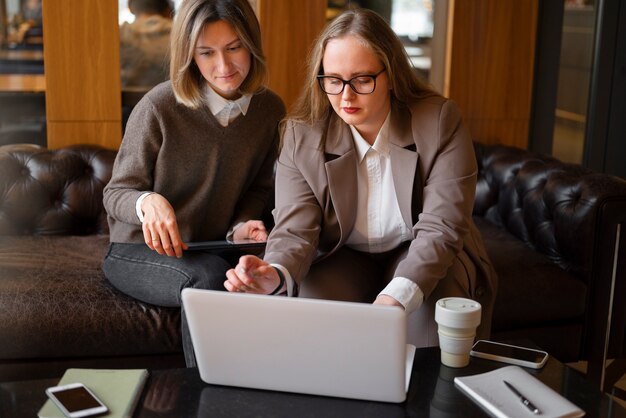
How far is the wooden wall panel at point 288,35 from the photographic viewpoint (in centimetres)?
371

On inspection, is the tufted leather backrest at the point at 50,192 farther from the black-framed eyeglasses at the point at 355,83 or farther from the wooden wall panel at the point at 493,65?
the wooden wall panel at the point at 493,65

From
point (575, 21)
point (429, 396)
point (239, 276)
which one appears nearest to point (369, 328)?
point (429, 396)

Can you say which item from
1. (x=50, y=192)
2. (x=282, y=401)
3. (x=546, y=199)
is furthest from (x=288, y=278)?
(x=50, y=192)

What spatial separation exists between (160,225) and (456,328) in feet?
3.29

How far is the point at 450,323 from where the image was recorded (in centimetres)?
193

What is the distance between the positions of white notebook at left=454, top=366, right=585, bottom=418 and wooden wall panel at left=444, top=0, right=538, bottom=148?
2298 mm

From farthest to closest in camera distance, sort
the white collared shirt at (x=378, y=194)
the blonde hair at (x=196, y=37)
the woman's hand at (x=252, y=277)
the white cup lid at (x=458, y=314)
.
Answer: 1. the blonde hair at (x=196, y=37)
2. the white collared shirt at (x=378, y=194)
3. the woman's hand at (x=252, y=277)
4. the white cup lid at (x=458, y=314)

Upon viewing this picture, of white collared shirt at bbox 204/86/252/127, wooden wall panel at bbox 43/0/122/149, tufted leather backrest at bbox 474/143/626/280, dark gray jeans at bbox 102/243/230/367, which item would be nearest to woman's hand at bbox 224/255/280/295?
dark gray jeans at bbox 102/243/230/367

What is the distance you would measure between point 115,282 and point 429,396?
1.29m

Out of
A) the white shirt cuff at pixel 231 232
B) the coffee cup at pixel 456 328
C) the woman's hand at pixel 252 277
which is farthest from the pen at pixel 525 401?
the white shirt cuff at pixel 231 232

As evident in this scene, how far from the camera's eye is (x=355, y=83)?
2.34m

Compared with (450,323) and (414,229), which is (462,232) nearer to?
(414,229)

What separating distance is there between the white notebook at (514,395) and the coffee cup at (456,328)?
0.08 m

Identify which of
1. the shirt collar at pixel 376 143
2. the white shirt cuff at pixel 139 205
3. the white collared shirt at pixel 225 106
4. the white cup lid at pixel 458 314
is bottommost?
the white cup lid at pixel 458 314
